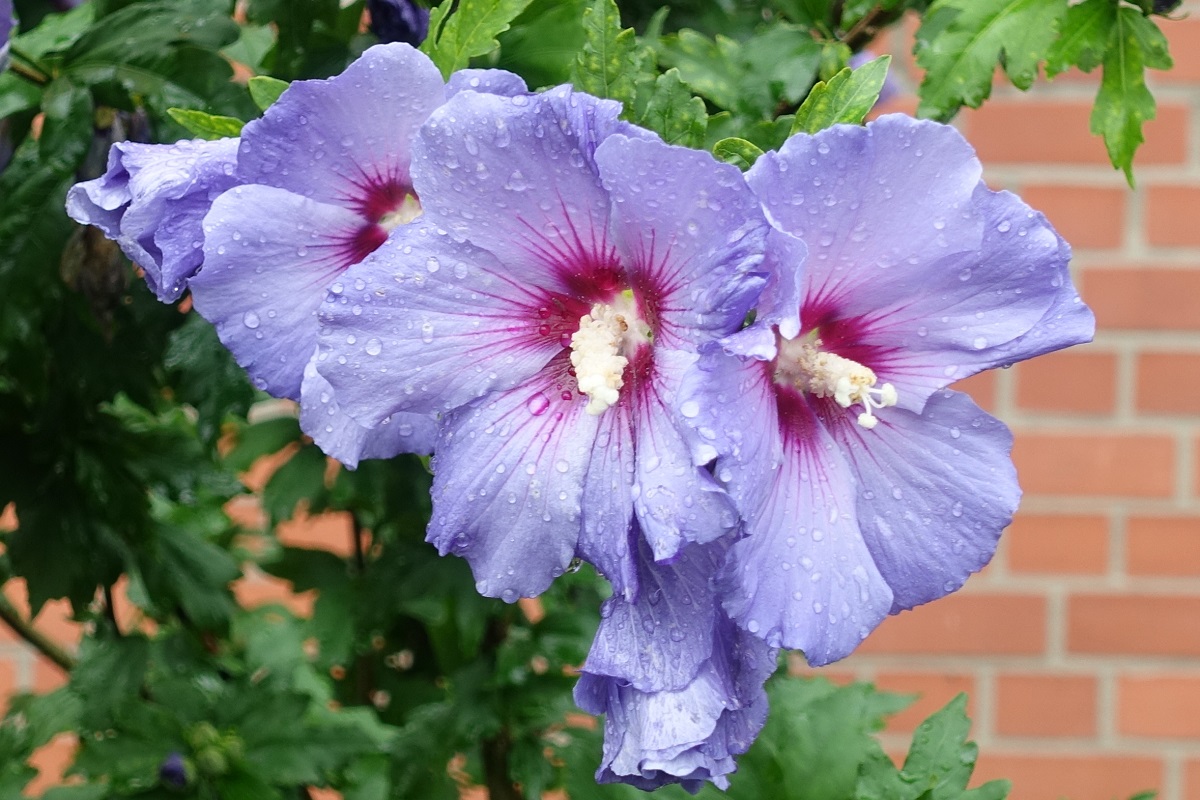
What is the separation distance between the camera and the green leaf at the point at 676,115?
366 mm

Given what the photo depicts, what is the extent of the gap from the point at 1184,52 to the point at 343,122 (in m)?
1.07

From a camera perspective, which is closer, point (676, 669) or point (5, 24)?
point (676, 669)

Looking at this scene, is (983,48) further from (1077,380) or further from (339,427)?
(1077,380)

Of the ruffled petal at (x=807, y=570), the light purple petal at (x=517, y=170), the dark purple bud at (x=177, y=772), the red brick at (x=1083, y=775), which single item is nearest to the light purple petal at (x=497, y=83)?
the light purple petal at (x=517, y=170)

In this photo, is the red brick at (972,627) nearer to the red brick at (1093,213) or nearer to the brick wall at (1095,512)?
the brick wall at (1095,512)

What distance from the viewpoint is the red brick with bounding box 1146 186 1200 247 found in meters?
1.25

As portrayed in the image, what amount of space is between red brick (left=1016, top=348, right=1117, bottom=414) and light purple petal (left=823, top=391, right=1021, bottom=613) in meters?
0.97

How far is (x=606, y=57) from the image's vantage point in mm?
367

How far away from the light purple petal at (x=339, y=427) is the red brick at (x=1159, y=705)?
3.86 ft

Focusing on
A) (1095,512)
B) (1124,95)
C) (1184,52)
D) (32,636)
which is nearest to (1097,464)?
(1095,512)

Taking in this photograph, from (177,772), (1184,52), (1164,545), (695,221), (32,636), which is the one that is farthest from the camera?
(1164,545)

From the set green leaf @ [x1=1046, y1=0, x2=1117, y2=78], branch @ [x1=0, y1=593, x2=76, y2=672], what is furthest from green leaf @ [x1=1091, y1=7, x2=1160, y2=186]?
branch @ [x1=0, y1=593, x2=76, y2=672]

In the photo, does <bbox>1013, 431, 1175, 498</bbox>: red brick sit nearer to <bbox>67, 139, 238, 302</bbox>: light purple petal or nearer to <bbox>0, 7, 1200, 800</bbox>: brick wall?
<bbox>0, 7, 1200, 800</bbox>: brick wall

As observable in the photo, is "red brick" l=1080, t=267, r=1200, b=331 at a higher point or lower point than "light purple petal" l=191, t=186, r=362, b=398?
lower
